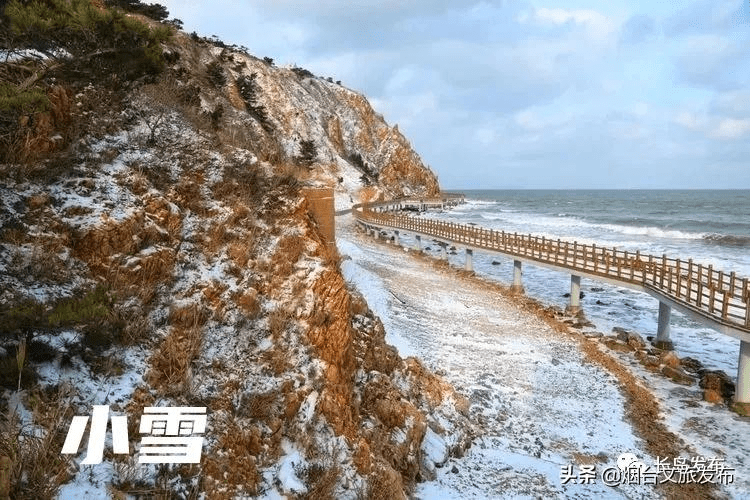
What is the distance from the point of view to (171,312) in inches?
235

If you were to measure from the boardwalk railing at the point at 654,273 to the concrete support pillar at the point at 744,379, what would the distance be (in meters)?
0.55

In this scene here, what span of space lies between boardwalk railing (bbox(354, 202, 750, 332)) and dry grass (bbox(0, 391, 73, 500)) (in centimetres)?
1364

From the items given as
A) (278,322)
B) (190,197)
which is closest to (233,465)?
(278,322)

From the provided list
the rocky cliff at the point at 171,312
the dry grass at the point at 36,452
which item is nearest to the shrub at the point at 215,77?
the rocky cliff at the point at 171,312

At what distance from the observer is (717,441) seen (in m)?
9.66

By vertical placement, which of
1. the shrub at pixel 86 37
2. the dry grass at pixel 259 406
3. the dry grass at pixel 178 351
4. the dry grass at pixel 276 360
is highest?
the shrub at pixel 86 37

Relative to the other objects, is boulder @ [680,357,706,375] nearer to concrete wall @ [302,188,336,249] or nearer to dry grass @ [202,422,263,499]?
concrete wall @ [302,188,336,249]

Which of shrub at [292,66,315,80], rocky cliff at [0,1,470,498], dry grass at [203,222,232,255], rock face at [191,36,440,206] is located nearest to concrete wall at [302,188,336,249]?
rocky cliff at [0,1,470,498]

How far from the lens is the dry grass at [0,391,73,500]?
356cm

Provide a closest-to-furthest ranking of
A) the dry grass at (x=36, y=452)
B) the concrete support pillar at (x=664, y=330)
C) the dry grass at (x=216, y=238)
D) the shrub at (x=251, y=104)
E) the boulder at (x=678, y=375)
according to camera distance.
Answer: the dry grass at (x=36, y=452) → the dry grass at (x=216, y=238) → the boulder at (x=678, y=375) → the concrete support pillar at (x=664, y=330) → the shrub at (x=251, y=104)

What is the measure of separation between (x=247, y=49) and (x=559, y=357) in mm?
74863

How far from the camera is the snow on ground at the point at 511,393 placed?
784cm

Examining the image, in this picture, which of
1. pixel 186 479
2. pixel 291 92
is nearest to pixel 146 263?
pixel 186 479

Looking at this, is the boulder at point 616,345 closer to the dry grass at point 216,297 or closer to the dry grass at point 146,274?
the dry grass at point 216,297
